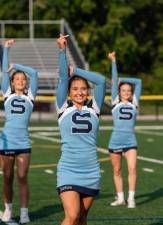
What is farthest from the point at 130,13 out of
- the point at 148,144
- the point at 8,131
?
the point at 8,131

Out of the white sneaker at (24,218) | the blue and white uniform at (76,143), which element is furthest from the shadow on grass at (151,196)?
the blue and white uniform at (76,143)

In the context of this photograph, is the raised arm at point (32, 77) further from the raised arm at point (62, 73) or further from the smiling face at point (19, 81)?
the raised arm at point (62, 73)

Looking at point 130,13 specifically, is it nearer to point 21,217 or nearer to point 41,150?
point 41,150

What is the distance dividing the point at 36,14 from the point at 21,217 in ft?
133

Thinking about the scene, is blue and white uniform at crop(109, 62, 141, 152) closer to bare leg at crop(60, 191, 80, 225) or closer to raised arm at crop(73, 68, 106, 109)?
raised arm at crop(73, 68, 106, 109)

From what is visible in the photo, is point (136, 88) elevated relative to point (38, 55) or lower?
elevated

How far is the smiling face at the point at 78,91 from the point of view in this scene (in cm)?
740

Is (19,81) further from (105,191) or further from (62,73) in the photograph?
(105,191)

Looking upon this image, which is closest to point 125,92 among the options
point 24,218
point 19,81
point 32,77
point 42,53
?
point 32,77

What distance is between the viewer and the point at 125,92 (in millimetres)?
11305

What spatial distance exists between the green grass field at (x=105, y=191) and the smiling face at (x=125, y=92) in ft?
4.93

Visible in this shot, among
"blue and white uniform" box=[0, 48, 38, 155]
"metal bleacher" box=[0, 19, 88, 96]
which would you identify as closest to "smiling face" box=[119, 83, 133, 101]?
"blue and white uniform" box=[0, 48, 38, 155]

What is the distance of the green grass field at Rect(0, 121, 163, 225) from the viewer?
33.7ft

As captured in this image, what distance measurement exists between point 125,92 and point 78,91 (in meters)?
3.94
